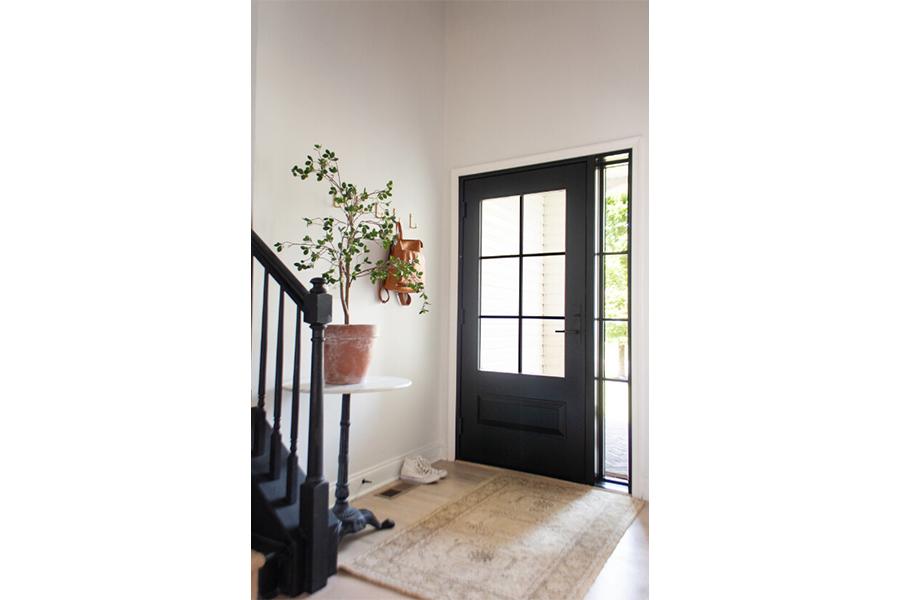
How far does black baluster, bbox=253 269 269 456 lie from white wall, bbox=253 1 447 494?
0.14 metres

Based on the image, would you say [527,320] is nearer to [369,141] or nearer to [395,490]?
[395,490]

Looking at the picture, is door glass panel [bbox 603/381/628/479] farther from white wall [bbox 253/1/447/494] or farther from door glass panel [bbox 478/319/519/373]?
white wall [bbox 253/1/447/494]

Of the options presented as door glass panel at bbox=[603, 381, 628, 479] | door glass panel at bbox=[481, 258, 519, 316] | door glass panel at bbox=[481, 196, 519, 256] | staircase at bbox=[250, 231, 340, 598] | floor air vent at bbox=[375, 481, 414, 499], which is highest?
door glass panel at bbox=[481, 196, 519, 256]

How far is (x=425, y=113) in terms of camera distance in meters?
3.29

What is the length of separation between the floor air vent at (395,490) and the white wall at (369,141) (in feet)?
0.30

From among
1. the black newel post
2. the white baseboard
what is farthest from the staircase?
the white baseboard

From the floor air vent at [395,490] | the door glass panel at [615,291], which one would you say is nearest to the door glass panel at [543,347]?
the floor air vent at [395,490]

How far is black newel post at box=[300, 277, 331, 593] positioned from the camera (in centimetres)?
172

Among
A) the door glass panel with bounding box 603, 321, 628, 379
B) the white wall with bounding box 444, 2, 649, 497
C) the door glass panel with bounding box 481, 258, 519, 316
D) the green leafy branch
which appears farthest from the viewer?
the door glass panel with bounding box 603, 321, 628, 379

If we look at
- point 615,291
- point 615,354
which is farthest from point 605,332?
point 615,291
